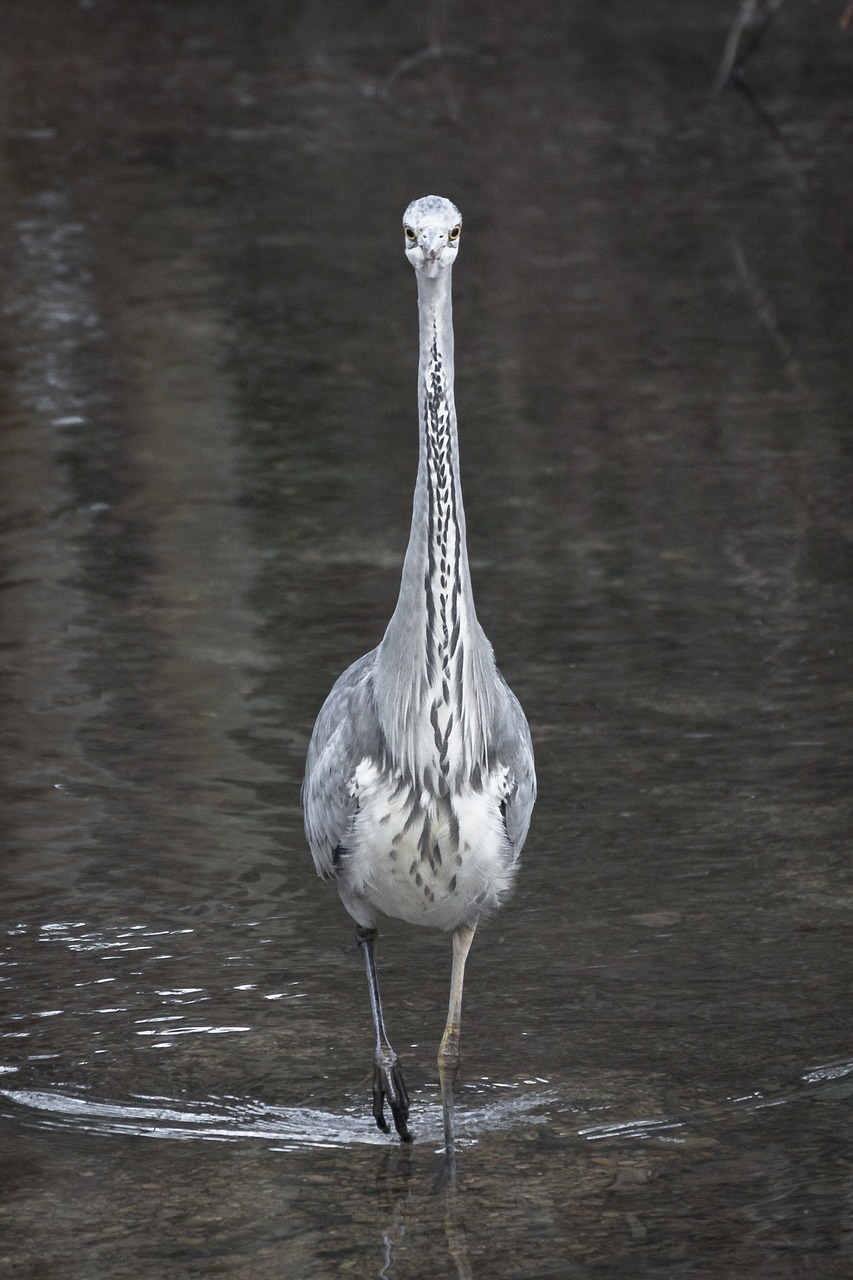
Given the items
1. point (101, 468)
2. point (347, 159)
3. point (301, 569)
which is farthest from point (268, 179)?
point (301, 569)

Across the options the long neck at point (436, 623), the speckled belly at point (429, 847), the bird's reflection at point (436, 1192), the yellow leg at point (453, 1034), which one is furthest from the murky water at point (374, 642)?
the long neck at point (436, 623)

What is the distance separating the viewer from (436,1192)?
5.26 m

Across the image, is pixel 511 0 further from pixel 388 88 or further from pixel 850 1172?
pixel 850 1172

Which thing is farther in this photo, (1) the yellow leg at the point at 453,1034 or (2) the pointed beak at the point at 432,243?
A: (1) the yellow leg at the point at 453,1034

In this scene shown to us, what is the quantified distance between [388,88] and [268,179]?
508cm

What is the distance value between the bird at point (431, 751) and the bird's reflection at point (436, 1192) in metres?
0.06

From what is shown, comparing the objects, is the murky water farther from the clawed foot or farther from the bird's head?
the bird's head

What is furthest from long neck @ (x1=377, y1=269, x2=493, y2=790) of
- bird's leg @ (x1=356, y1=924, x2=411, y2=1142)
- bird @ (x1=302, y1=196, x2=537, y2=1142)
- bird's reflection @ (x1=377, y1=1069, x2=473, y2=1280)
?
bird's reflection @ (x1=377, y1=1069, x2=473, y2=1280)

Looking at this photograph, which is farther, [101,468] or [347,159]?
[347,159]

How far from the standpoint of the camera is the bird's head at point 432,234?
198 inches

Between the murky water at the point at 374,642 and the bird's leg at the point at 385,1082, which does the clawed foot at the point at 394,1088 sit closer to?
the bird's leg at the point at 385,1082

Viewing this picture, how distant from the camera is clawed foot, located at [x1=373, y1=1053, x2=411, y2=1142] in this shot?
5.39m

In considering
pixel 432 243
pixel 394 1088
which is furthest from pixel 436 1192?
pixel 432 243

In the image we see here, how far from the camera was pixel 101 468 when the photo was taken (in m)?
11.6
